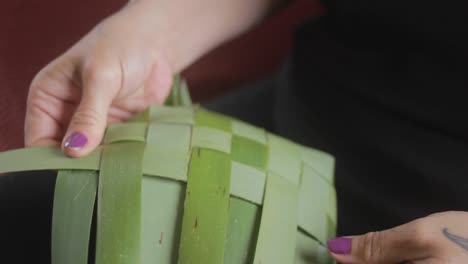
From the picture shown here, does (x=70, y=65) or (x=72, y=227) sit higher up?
(x=70, y=65)

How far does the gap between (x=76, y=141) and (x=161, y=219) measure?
9 cm

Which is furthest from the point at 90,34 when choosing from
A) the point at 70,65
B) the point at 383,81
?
the point at 383,81

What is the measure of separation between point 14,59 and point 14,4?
0.07m

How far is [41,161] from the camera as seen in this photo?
418 millimetres

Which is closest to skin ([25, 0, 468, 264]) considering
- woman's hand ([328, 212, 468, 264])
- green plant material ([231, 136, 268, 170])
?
woman's hand ([328, 212, 468, 264])

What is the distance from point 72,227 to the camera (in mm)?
392

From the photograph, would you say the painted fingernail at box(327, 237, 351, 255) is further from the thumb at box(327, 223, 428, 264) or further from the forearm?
the forearm

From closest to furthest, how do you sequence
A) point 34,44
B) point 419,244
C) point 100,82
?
point 419,244
point 100,82
point 34,44

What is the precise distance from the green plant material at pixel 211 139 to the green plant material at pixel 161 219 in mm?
51

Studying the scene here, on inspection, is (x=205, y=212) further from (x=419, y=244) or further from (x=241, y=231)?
(x=419, y=244)

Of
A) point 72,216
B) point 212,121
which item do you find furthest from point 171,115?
point 72,216

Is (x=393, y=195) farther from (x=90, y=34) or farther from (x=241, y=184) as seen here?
(x=90, y=34)

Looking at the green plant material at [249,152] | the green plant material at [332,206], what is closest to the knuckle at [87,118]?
the green plant material at [249,152]

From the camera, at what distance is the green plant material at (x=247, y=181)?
43 centimetres
